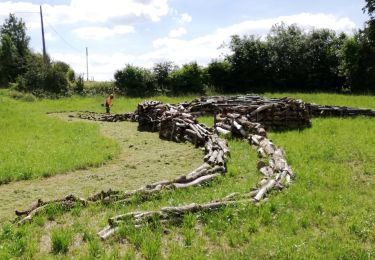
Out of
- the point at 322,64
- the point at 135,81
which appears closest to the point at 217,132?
the point at 135,81

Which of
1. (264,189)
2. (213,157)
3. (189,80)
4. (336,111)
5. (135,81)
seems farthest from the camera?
(135,81)

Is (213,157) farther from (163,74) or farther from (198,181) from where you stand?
(163,74)

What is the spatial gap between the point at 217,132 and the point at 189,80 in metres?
23.1

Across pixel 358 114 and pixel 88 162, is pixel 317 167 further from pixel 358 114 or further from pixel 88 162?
pixel 358 114

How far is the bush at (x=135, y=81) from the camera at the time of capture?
3988cm

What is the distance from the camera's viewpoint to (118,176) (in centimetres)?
1089

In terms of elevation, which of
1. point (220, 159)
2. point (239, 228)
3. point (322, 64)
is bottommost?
point (239, 228)

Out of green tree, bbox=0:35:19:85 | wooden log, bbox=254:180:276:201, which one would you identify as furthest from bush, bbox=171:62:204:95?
wooden log, bbox=254:180:276:201

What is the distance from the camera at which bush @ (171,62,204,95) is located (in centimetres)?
3891

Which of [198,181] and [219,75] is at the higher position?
[219,75]

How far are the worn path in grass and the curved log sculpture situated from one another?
2.42 ft

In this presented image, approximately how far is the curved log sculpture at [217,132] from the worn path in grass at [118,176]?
29.0 inches

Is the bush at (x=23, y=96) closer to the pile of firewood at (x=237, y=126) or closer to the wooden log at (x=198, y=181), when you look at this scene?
the pile of firewood at (x=237, y=126)

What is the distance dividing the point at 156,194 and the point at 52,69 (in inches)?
1486
